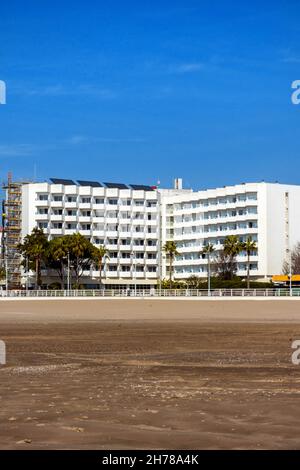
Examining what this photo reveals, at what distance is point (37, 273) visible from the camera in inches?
5507

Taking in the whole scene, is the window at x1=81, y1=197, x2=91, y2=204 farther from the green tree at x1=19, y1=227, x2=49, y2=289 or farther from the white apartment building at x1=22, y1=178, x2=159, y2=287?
the green tree at x1=19, y1=227, x2=49, y2=289

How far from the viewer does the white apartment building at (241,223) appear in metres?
145

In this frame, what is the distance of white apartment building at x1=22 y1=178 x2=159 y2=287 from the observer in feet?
504

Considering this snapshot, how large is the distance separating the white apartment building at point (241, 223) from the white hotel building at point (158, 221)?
18cm

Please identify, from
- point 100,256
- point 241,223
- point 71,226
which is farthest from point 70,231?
point 241,223

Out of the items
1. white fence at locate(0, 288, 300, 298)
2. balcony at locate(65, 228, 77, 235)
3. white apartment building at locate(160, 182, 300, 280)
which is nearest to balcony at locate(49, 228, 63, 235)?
balcony at locate(65, 228, 77, 235)

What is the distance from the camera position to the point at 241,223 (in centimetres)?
14975

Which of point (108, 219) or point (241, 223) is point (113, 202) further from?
point (241, 223)

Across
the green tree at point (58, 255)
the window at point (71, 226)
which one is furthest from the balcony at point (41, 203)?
the green tree at point (58, 255)

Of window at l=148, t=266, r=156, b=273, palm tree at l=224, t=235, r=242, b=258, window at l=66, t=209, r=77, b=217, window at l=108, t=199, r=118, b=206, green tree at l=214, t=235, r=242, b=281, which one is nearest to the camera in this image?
palm tree at l=224, t=235, r=242, b=258

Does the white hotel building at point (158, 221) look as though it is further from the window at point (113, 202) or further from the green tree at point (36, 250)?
the green tree at point (36, 250)

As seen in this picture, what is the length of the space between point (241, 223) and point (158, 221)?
66.3 feet

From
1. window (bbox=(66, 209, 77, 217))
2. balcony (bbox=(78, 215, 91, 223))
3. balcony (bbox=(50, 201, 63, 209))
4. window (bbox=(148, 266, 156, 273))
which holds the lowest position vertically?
window (bbox=(148, 266, 156, 273))
